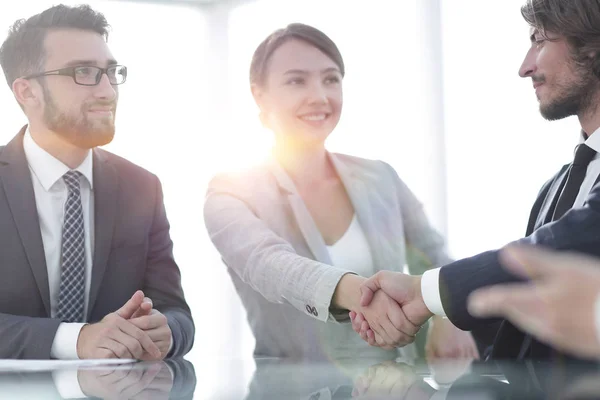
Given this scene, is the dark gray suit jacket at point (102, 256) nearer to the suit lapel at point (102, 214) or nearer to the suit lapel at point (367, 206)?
the suit lapel at point (102, 214)

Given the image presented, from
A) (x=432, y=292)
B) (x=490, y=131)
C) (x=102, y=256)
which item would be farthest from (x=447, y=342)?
(x=490, y=131)

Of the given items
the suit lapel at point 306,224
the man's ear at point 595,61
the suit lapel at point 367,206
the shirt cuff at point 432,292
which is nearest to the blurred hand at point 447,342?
the suit lapel at point 367,206

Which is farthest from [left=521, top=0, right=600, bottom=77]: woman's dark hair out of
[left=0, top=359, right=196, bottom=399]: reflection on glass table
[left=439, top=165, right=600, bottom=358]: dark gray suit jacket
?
[left=0, top=359, right=196, bottom=399]: reflection on glass table

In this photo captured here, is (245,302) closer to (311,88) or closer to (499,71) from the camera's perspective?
(311,88)

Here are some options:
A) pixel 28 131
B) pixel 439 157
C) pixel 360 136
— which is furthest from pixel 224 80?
pixel 28 131

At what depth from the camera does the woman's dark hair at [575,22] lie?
5.32 feet

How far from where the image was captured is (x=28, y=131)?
1.96 metres

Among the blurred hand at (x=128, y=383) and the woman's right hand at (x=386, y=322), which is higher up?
the blurred hand at (x=128, y=383)

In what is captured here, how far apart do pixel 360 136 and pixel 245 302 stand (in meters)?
1.19

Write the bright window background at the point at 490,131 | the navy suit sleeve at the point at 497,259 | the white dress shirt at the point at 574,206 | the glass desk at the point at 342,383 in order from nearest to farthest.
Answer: the glass desk at the point at 342,383 → the navy suit sleeve at the point at 497,259 → the white dress shirt at the point at 574,206 → the bright window background at the point at 490,131

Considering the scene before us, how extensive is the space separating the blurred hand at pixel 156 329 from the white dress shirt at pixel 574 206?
58 cm

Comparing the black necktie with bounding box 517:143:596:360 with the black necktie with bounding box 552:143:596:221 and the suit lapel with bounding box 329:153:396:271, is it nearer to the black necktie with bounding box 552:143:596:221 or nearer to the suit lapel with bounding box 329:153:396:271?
the black necktie with bounding box 552:143:596:221

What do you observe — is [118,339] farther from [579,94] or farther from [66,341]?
[579,94]

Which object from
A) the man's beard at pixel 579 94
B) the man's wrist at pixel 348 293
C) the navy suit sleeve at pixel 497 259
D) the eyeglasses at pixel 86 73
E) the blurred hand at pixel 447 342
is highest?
the eyeglasses at pixel 86 73
